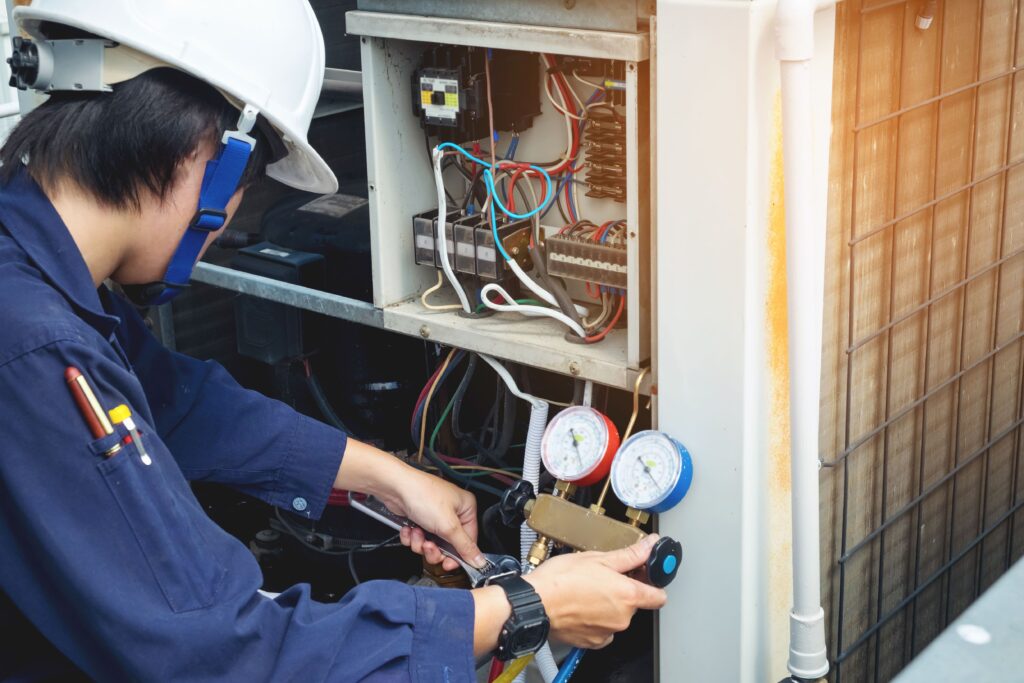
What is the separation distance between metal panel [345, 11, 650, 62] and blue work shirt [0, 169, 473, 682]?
560 mm

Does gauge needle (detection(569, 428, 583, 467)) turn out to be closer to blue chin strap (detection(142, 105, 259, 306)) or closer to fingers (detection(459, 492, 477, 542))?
fingers (detection(459, 492, 477, 542))

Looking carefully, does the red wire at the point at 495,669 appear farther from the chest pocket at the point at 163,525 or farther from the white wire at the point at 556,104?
the white wire at the point at 556,104

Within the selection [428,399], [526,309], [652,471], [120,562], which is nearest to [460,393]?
[428,399]

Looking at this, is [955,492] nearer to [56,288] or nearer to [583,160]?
[583,160]

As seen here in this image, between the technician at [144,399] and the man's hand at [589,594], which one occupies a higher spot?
the technician at [144,399]

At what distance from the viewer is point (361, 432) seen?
217 centimetres

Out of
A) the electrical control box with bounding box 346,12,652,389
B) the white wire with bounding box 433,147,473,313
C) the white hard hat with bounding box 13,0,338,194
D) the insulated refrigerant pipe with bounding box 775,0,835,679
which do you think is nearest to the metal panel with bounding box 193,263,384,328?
the electrical control box with bounding box 346,12,652,389

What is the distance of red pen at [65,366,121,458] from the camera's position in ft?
3.77

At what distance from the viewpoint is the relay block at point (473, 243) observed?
172 cm

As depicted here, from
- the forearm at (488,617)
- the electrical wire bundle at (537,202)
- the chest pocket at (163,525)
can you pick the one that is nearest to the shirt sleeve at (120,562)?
the chest pocket at (163,525)

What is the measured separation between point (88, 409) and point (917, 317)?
44.2 inches

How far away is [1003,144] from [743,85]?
→ 660mm

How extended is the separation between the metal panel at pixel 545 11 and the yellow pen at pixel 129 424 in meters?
0.70

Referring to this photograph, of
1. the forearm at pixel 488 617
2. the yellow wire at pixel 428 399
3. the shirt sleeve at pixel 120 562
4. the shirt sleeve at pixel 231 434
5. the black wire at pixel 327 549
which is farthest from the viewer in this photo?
the black wire at pixel 327 549
